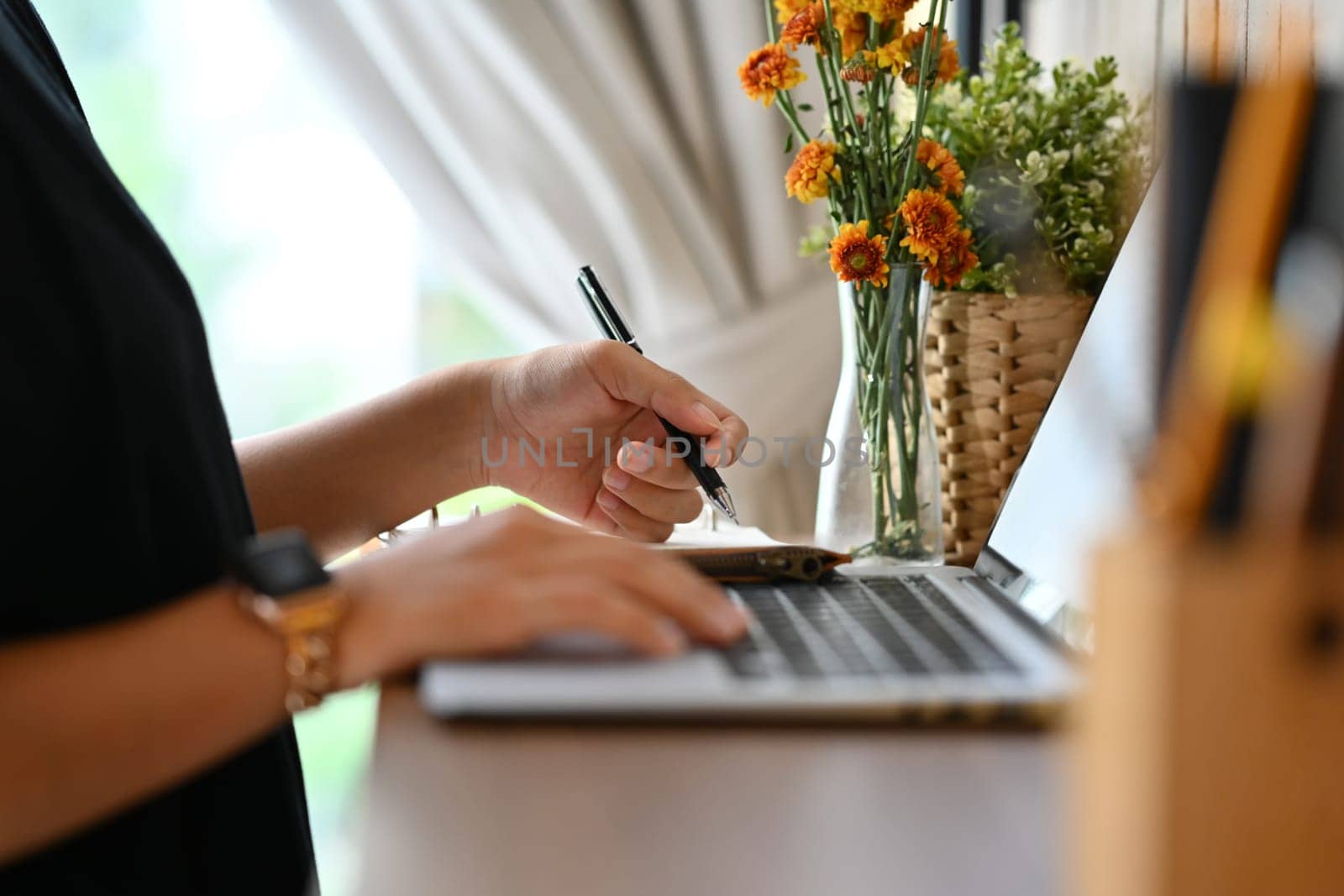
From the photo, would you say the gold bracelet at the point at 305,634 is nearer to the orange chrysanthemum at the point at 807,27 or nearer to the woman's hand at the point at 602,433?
the woman's hand at the point at 602,433

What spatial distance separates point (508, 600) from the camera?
18.4 inches

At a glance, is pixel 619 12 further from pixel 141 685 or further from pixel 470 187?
pixel 141 685

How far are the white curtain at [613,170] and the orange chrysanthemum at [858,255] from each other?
2.02 feet

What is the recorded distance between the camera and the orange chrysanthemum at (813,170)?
0.82 m

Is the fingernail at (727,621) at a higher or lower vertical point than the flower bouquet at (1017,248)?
lower

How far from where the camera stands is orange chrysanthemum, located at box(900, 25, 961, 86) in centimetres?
83

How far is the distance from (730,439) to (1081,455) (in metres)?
0.24

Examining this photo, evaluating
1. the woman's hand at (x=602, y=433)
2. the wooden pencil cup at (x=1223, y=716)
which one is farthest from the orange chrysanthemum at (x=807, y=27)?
the wooden pencil cup at (x=1223, y=716)

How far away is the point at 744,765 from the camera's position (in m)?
0.41

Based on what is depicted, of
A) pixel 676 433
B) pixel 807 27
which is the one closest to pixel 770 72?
pixel 807 27

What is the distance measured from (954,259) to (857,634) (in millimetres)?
354

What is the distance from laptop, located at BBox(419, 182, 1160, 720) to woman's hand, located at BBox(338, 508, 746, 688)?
0.01m

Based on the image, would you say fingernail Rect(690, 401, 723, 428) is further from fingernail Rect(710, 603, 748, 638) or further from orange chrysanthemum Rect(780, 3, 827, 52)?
fingernail Rect(710, 603, 748, 638)

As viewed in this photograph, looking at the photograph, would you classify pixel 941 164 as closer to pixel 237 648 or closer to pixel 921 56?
pixel 921 56
